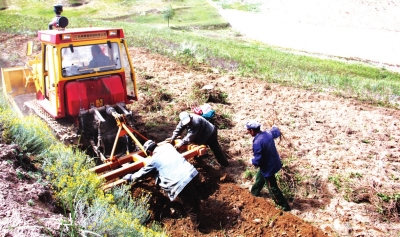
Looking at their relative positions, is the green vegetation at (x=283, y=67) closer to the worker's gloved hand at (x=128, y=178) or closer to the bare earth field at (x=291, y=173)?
the bare earth field at (x=291, y=173)

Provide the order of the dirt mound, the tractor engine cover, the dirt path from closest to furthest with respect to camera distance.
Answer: the dirt mound < the tractor engine cover < the dirt path

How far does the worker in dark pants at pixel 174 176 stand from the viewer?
5.27 metres

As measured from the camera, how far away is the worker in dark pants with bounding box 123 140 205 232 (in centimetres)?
527

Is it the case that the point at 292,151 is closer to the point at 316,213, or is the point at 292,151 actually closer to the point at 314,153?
the point at 314,153

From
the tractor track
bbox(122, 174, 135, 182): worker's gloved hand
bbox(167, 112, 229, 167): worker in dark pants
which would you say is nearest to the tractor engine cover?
the tractor track

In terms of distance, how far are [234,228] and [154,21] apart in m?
39.3

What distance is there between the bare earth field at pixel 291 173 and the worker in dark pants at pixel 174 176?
265mm

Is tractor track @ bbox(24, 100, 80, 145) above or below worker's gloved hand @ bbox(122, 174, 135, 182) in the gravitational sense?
above

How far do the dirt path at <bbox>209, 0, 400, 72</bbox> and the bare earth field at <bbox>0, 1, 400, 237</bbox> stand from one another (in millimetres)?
13290

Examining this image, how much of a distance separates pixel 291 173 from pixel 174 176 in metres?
2.56

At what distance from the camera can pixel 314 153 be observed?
7.75 meters

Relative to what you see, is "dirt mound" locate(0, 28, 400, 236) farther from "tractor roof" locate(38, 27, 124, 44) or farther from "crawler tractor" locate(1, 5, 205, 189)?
"tractor roof" locate(38, 27, 124, 44)

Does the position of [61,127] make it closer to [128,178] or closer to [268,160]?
[128,178]

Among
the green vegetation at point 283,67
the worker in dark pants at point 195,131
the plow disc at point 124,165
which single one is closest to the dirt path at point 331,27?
the green vegetation at point 283,67
